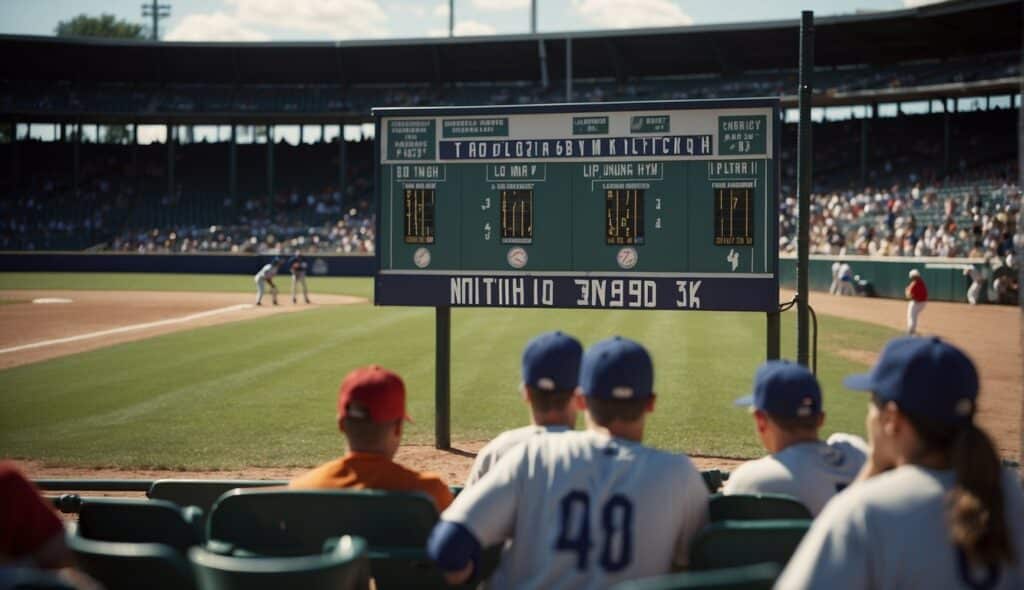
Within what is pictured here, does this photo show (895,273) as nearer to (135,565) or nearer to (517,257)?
(517,257)

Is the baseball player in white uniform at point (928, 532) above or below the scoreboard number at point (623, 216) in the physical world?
below

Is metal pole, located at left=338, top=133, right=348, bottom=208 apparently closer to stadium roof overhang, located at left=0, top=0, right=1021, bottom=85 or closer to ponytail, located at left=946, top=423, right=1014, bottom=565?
stadium roof overhang, located at left=0, top=0, right=1021, bottom=85

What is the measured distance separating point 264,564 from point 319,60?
198ft

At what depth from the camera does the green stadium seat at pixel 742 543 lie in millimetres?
3172

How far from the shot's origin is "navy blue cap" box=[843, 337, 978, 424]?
2504 millimetres

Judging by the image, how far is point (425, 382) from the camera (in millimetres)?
14742

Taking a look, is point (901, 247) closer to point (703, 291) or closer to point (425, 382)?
point (425, 382)

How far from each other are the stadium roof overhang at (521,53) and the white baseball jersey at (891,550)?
4775 cm

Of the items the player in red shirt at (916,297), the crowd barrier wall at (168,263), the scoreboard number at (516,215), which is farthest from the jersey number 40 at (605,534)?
A: the crowd barrier wall at (168,263)

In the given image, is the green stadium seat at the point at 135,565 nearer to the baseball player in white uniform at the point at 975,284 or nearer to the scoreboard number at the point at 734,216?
the scoreboard number at the point at 734,216

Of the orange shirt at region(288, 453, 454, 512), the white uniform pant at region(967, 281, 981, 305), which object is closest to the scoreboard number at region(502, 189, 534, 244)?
the orange shirt at region(288, 453, 454, 512)

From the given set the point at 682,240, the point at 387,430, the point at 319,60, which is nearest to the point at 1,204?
the point at 319,60

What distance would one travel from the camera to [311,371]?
1577 cm

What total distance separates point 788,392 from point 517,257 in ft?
21.5
